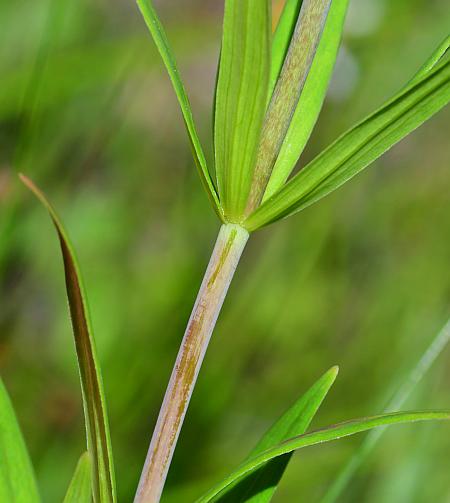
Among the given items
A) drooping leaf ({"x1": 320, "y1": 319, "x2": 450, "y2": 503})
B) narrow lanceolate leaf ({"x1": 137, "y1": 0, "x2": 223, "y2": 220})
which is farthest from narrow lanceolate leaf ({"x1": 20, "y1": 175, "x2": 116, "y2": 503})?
drooping leaf ({"x1": 320, "y1": 319, "x2": 450, "y2": 503})

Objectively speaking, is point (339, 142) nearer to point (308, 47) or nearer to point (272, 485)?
point (308, 47)

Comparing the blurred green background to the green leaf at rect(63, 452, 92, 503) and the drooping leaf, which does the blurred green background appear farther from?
the green leaf at rect(63, 452, 92, 503)

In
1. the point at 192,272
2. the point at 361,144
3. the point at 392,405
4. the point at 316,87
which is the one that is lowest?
the point at 392,405

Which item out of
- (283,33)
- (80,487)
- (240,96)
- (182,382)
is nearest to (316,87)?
(283,33)

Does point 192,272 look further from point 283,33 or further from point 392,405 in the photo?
point 283,33

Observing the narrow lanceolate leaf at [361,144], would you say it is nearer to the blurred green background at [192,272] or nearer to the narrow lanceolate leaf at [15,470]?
the narrow lanceolate leaf at [15,470]
